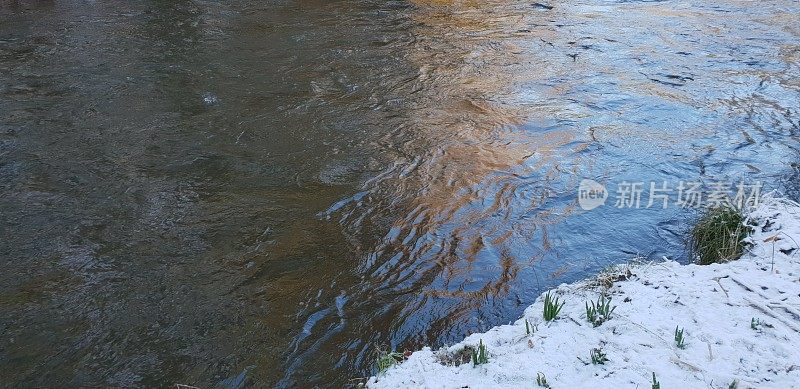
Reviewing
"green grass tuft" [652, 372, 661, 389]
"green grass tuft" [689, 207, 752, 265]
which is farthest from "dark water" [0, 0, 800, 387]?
"green grass tuft" [652, 372, 661, 389]

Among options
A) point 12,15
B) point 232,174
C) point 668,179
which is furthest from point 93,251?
point 12,15

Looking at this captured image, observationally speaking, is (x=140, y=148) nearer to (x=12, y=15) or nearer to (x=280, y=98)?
(x=280, y=98)

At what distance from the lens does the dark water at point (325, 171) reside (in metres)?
4.19

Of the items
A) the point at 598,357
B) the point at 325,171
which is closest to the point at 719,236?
the point at 598,357

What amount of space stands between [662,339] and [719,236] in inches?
66.2

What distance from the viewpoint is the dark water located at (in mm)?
4191

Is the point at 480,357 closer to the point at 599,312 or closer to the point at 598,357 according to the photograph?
the point at 598,357

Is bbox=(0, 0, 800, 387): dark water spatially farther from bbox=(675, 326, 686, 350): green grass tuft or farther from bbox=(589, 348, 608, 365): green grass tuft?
bbox=(675, 326, 686, 350): green grass tuft

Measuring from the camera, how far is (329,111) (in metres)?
7.81

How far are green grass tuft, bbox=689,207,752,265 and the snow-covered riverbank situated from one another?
0.84ft

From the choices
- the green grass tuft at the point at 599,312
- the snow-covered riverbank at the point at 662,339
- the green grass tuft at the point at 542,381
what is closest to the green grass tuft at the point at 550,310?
the snow-covered riverbank at the point at 662,339

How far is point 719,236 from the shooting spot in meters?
4.77

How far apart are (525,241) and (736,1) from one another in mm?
10963

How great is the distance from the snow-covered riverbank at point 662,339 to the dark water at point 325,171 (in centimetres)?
52
